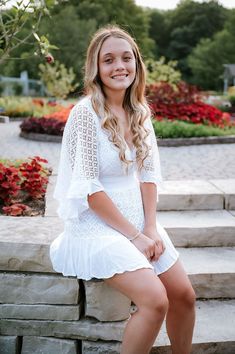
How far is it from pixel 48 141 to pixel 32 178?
5.76 metres

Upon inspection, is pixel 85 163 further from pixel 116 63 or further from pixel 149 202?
pixel 116 63

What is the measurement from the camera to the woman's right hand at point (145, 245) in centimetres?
231

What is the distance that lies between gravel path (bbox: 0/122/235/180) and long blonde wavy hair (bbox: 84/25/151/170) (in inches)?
111

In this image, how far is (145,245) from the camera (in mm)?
2309

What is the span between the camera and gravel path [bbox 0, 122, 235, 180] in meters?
5.76

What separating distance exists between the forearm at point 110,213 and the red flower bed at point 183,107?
8.50 m

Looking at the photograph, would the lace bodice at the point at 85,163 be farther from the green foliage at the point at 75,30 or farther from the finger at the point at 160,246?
the green foliage at the point at 75,30

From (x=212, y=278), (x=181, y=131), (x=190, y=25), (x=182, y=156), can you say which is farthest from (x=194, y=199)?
(x=190, y=25)

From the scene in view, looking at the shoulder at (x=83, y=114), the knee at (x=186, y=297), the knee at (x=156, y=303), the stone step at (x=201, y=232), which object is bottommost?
the stone step at (x=201, y=232)

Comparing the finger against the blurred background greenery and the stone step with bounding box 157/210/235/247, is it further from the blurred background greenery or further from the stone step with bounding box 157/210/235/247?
the blurred background greenery

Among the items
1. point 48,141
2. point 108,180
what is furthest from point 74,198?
point 48,141

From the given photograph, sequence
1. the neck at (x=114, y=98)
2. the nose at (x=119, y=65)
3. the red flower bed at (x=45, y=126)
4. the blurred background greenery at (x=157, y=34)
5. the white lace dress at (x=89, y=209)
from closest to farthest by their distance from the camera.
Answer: the white lace dress at (x=89, y=209) < the nose at (x=119, y=65) < the neck at (x=114, y=98) < the red flower bed at (x=45, y=126) < the blurred background greenery at (x=157, y=34)

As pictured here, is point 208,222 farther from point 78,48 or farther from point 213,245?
point 78,48

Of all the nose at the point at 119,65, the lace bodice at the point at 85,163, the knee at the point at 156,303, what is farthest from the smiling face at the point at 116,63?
the knee at the point at 156,303
